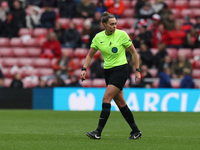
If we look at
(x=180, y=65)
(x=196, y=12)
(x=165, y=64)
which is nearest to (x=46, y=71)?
(x=165, y=64)

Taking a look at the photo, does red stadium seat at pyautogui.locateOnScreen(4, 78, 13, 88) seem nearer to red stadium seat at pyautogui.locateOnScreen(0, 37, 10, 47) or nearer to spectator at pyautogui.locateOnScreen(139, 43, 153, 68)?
red stadium seat at pyautogui.locateOnScreen(0, 37, 10, 47)

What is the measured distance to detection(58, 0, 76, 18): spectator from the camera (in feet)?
74.0

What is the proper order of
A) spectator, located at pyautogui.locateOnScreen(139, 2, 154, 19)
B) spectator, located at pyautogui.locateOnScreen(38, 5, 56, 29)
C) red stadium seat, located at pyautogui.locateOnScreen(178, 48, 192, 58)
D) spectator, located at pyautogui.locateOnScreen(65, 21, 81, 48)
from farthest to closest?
spectator, located at pyautogui.locateOnScreen(38, 5, 56, 29) → spectator, located at pyautogui.locateOnScreen(65, 21, 81, 48) → spectator, located at pyautogui.locateOnScreen(139, 2, 154, 19) → red stadium seat, located at pyautogui.locateOnScreen(178, 48, 192, 58)

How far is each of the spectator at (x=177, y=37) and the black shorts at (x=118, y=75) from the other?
11.4m

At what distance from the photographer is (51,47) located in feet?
70.1

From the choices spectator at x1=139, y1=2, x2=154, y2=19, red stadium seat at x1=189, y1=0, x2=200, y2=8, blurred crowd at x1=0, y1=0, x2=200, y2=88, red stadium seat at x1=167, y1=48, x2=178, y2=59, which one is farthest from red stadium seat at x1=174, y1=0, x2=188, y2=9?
red stadium seat at x1=167, y1=48, x2=178, y2=59

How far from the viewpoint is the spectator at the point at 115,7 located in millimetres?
21406

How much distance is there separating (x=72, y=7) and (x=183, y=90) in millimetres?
6977

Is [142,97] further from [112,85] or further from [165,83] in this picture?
[112,85]

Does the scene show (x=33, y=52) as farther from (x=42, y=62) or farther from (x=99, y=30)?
(x=99, y=30)

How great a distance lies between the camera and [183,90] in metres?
18.1

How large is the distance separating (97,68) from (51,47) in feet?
9.07

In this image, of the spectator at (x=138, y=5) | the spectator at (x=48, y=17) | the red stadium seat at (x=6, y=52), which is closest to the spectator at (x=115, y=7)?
the spectator at (x=138, y=5)

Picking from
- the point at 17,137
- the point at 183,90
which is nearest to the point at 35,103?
the point at 183,90
